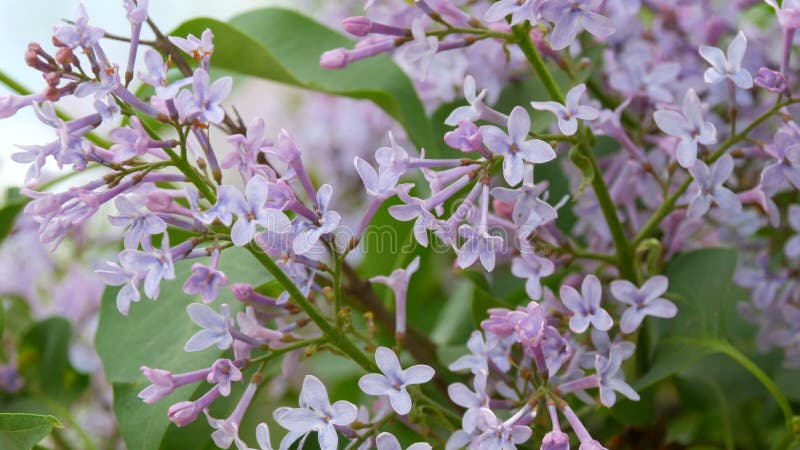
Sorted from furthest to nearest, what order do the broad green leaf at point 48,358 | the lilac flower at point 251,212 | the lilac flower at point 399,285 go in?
1. the broad green leaf at point 48,358
2. the lilac flower at point 399,285
3. the lilac flower at point 251,212

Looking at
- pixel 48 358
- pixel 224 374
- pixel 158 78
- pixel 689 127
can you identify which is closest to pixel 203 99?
pixel 158 78

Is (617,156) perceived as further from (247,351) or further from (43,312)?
(43,312)

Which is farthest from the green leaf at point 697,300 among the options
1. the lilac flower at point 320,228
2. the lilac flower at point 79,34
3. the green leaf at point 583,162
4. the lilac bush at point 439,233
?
the lilac flower at point 79,34

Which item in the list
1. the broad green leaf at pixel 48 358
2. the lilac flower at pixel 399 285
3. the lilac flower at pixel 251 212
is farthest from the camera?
the broad green leaf at pixel 48 358

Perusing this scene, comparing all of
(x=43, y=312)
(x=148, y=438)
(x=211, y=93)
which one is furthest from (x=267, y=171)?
(x=43, y=312)

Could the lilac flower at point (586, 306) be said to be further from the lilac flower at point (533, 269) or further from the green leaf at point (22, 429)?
the green leaf at point (22, 429)
